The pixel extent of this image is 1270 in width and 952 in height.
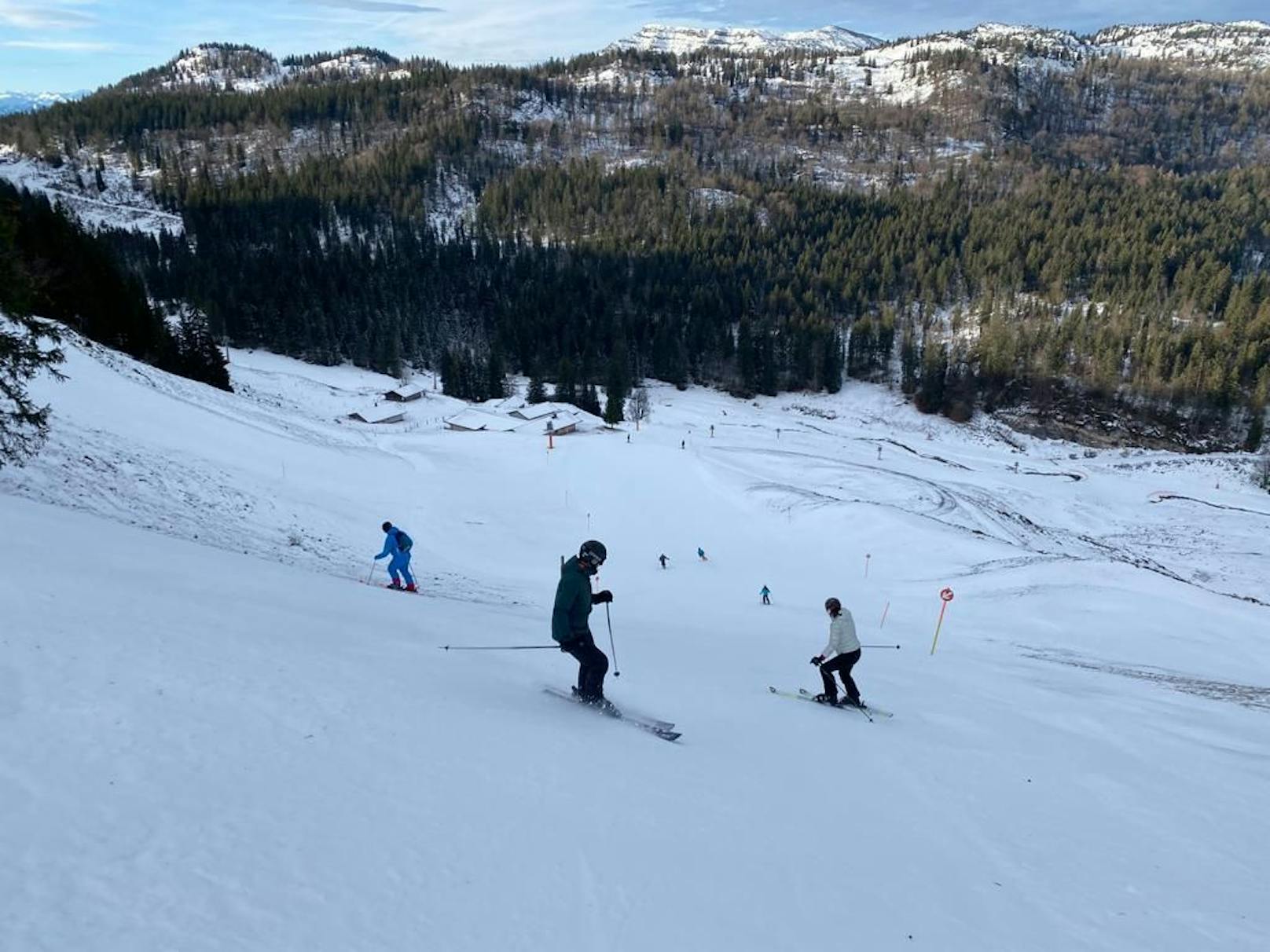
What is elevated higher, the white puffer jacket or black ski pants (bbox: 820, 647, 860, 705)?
the white puffer jacket

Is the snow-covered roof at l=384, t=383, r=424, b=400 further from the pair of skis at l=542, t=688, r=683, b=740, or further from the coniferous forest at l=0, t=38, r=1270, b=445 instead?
the pair of skis at l=542, t=688, r=683, b=740

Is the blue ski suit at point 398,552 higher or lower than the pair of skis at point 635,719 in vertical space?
lower

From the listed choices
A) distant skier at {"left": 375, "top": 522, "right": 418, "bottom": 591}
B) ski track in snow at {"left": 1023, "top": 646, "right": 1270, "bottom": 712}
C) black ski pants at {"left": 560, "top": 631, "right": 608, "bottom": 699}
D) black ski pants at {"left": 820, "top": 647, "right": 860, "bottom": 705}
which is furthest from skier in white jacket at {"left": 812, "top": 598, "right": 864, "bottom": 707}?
distant skier at {"left": 375, "top": 522, "right": 418, "bottom": 591}

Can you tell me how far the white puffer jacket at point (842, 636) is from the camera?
1113 centimetres

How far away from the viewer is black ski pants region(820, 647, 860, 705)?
11250 millimetres

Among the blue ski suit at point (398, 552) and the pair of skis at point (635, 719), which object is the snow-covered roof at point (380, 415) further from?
the pair of skis at point (635, 719)

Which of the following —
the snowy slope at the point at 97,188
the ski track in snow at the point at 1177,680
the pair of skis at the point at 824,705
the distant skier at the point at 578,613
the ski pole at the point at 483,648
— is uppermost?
the snowy slope at the point at 97,188

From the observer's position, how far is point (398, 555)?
17906 mm

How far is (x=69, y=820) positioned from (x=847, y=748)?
27.1ft

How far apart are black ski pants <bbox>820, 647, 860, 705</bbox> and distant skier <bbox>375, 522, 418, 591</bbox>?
10909mm

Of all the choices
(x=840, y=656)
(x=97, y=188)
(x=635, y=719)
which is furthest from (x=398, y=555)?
(x=97, y=188)

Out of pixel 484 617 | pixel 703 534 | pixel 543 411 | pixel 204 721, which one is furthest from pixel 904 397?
pixel 204 721

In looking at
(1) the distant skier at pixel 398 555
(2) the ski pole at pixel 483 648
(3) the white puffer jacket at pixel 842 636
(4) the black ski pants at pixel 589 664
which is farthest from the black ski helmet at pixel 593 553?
(1) the distant skier at pixel 398 555

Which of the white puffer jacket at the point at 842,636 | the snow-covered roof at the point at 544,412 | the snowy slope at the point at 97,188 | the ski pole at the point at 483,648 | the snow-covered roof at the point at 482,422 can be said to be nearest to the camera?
the ski pole at the point at 483,648
